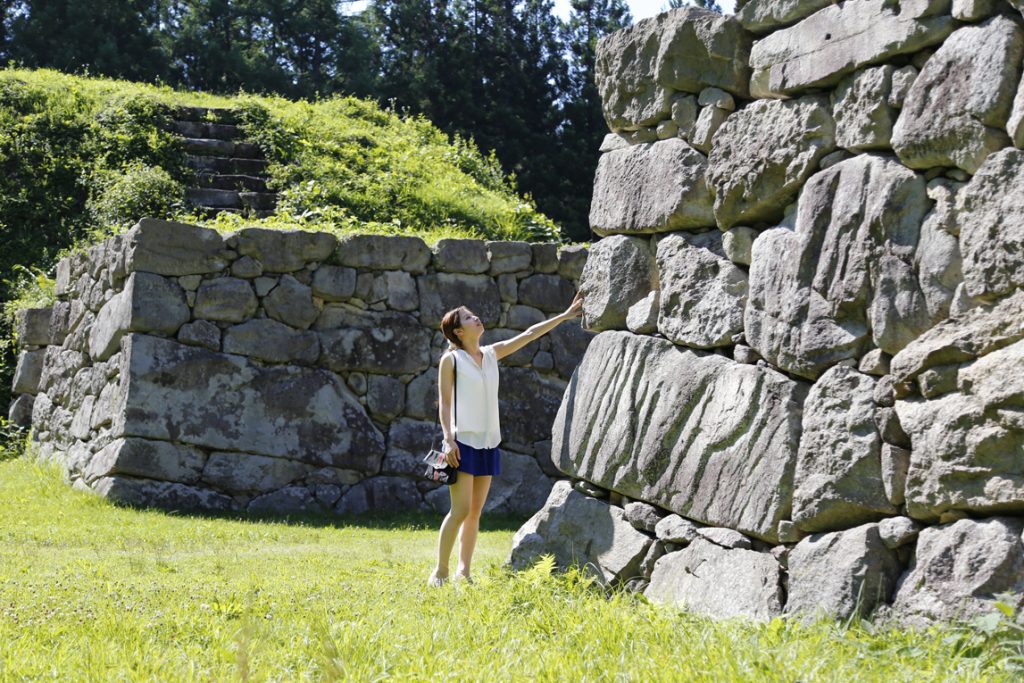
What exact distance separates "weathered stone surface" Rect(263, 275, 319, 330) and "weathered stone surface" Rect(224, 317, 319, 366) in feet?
0.21

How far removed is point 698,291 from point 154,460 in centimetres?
539

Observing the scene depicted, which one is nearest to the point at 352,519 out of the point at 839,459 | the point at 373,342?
the point at 373,342

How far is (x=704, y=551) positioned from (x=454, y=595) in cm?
118

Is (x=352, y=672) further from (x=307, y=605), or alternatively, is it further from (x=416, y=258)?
(x=416, y=258)

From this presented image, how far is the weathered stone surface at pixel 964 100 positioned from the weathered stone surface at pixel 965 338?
0.49 m

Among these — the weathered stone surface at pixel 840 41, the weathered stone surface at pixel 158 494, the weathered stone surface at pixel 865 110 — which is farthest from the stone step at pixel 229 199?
the weathered stone surface at pixel 865 110

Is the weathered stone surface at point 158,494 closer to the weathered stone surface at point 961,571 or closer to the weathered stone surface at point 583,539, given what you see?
the weathered stone surface at point 583,539

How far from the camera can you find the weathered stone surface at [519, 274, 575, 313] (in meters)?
10.1

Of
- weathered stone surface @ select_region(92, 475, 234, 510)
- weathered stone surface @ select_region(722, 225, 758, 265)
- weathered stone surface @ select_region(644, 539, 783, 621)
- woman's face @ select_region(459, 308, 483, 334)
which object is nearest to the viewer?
weathered stone surface @ select_region(644, 539, 783, 621)

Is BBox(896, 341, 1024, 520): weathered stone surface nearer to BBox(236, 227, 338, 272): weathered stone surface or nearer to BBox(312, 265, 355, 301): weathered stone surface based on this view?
BBox(312, 265, 355, 301): weathered stone surface

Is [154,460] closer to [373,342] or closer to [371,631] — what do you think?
[373,342]

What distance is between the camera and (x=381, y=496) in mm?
9570

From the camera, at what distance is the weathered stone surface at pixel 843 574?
410cm

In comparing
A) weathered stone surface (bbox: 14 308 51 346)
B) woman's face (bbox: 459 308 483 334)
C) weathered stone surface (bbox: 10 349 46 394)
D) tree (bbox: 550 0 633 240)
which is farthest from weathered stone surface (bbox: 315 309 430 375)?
tree (bbox: 550 0 633 240)
